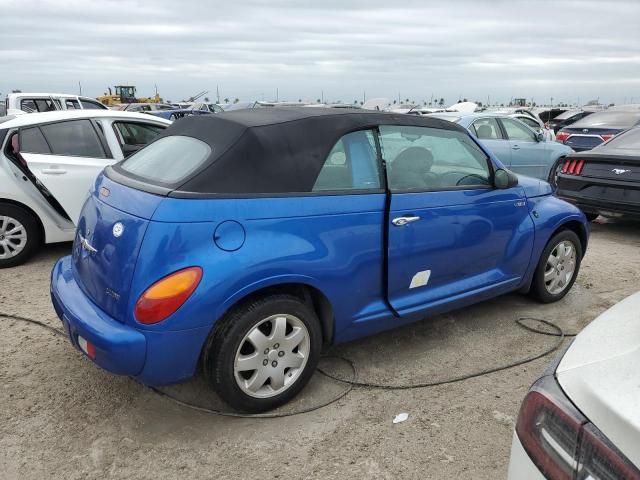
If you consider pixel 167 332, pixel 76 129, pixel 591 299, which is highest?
pixel 76 129

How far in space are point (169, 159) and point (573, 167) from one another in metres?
5.84

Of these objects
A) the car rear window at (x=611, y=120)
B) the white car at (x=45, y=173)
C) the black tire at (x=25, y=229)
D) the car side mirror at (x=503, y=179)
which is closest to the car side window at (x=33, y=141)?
the white car at (x=45, y=173)

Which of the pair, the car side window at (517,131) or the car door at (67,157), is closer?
the car door at (67,157)

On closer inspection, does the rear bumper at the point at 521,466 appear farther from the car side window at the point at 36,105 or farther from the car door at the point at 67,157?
the car side window at the point at 36,105

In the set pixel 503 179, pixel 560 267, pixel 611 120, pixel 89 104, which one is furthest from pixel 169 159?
pixel 89 104

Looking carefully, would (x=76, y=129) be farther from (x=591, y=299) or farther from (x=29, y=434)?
(x=591, y=299)

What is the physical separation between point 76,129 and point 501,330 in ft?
14.6

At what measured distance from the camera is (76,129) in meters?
5.54

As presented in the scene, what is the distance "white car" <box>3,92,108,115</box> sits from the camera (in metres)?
12.6

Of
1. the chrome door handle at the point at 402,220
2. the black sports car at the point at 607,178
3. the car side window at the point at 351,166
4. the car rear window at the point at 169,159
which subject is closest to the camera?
the car rear window at the point at 169,159

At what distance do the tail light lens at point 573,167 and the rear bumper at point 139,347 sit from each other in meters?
6.07

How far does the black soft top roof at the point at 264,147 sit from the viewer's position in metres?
2.75

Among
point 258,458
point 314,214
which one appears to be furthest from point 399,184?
point 258,458

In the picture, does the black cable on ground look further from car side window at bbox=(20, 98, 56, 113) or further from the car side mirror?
car side window at bbox=(20, 98, 56, 113)
